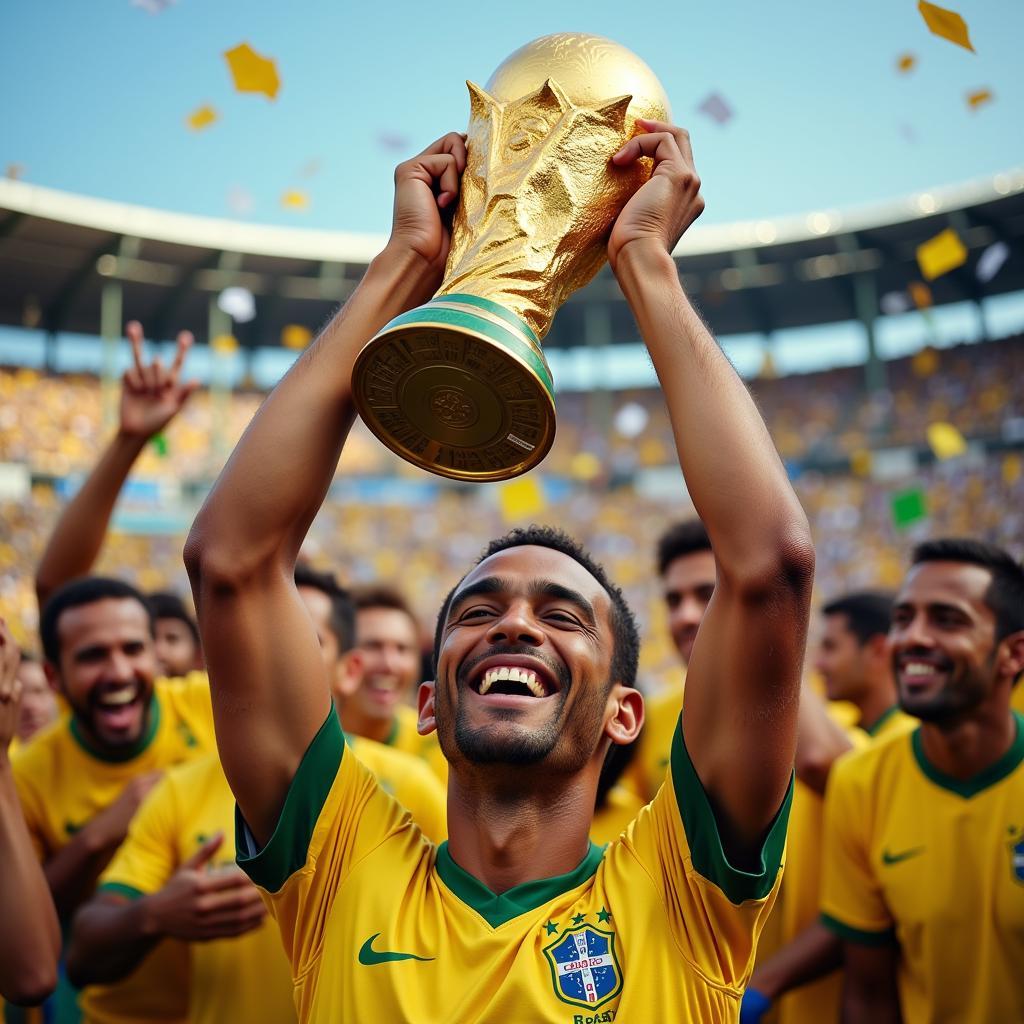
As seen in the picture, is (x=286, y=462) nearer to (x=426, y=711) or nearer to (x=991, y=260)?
(x=426, y=711)

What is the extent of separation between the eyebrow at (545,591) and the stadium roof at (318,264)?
21.6 metres

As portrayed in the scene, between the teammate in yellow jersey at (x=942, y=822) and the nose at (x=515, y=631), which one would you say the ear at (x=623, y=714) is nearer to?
the nose at (x=515, y=631)

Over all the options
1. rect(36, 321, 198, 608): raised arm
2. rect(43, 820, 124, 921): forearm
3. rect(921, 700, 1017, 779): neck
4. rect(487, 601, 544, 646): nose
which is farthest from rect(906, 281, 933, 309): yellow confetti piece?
rect(487, 601, 544, 646): nose

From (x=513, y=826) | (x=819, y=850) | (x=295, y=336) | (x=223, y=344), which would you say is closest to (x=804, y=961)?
(x=819, y=850)

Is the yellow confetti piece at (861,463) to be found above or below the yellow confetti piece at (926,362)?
below

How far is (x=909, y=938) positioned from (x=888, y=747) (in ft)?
2.10

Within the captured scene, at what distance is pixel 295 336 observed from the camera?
86.8 ft

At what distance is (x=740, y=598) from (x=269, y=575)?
83 centimetres

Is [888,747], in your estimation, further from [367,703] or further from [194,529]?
[194,529]

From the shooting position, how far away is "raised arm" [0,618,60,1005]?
7.94 ft

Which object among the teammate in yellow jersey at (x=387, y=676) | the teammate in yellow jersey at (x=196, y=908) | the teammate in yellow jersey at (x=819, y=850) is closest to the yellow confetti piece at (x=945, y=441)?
the teammate in yellow jersey at (x=819, y=850)

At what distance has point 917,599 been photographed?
363 centimetres

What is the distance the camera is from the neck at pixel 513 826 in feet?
6.50

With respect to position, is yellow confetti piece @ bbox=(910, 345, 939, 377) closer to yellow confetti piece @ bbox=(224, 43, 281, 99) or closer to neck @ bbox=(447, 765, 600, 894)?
yellow confetti piece @ bbox=(224, 43, 281, 99)
